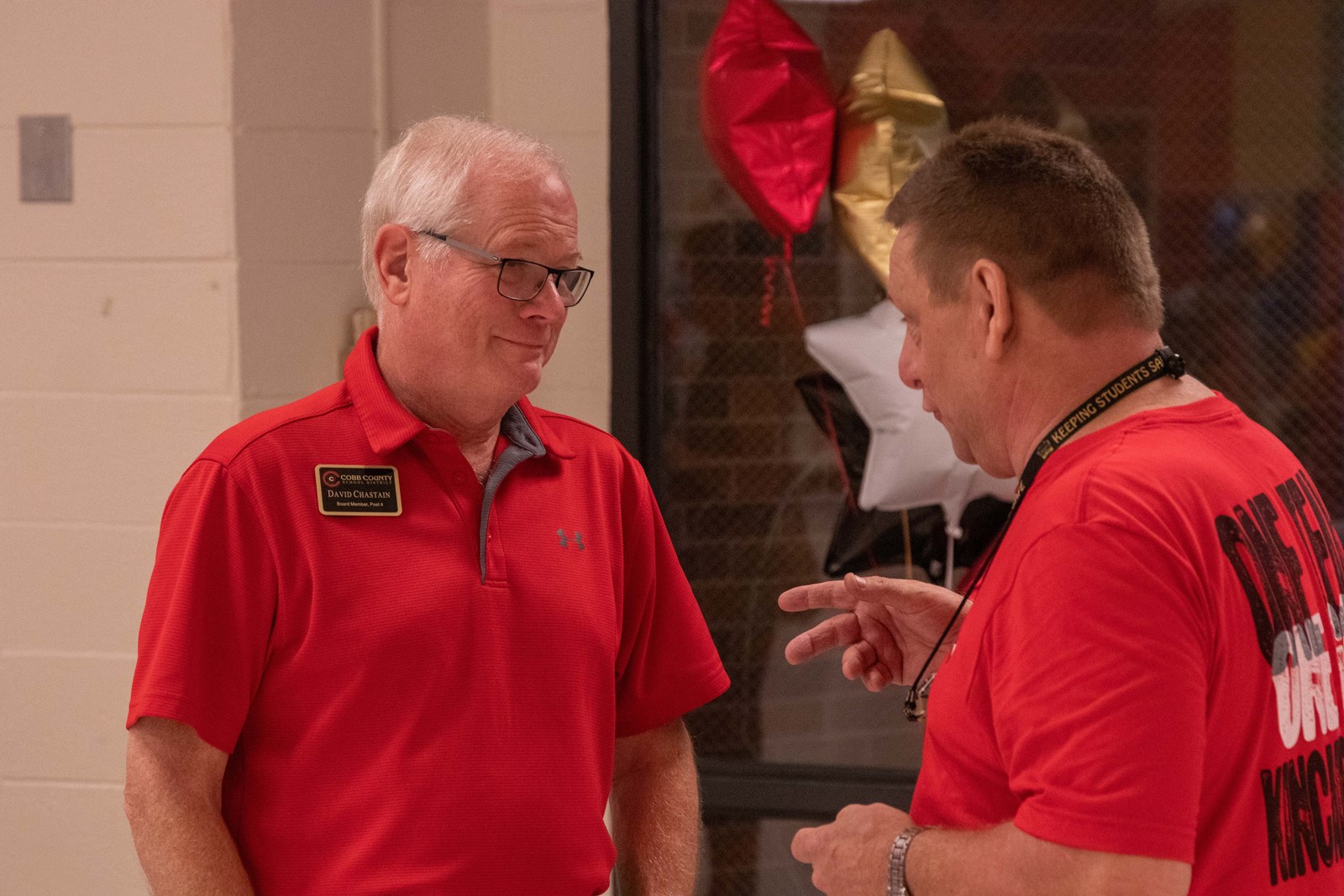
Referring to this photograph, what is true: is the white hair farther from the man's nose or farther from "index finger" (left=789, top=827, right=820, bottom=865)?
"index finger" (left=789, top=827, right=820, bottom=865)

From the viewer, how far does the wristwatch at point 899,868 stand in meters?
1.08

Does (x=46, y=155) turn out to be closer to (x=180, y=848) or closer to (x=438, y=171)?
(x=438, y=171)

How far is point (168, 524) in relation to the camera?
1328 mm

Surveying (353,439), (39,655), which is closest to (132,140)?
(39,655)

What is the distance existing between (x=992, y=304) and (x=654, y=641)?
0.72 m

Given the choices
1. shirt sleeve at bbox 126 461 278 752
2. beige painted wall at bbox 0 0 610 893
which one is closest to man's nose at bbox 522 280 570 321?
shirt sleeve at bbox 126 461 278 752

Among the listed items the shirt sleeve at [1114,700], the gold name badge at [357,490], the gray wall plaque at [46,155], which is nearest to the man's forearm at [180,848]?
the gold name badge at [357,490]

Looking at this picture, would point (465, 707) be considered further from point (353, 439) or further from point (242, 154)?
point (242, 154)

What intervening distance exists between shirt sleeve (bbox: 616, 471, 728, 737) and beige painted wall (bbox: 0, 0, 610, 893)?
905mm

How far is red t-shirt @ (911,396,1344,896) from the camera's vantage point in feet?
3.08

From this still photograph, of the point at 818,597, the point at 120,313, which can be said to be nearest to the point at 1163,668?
the point at 818,597

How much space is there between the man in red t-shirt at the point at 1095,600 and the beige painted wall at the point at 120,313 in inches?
54.1

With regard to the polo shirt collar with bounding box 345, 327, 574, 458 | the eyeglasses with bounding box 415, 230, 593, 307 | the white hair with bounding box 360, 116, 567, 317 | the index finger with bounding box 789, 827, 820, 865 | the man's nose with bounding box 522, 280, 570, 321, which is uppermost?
the white hair with bounding box 360, 116, 567, 317

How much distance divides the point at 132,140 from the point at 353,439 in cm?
109
